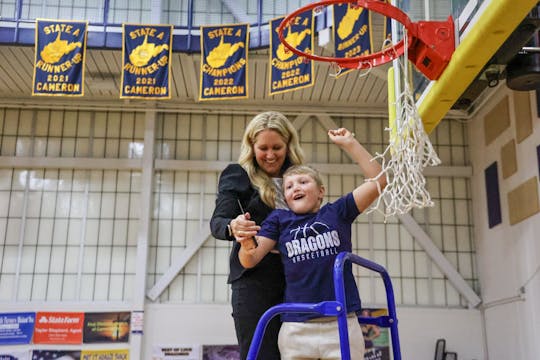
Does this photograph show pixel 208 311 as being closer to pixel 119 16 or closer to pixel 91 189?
pixel 91 189

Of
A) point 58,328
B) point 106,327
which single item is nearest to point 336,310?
point 106,327

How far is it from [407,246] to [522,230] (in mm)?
2510

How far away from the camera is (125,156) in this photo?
1244cm

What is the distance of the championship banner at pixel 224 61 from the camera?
10.0 m

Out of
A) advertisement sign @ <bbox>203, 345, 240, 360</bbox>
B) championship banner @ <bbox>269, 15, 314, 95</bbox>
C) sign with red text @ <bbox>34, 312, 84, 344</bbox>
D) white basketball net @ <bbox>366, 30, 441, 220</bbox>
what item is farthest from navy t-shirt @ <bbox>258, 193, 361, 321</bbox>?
sign with red text @ <bbox>34, 312, 84, 344</bbox>

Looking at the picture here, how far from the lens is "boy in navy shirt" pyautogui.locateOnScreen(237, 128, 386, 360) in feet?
8.74

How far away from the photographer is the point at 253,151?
10.5 ft

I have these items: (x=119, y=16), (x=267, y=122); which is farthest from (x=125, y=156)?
(x=267, y=122)

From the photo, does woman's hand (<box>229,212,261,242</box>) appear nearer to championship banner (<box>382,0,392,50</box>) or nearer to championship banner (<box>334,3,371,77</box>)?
championship banner (<box>382,0,392,50</box>)

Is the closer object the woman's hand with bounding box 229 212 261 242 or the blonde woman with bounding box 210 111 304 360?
the woman's hand with bounding box 229 212 261 242

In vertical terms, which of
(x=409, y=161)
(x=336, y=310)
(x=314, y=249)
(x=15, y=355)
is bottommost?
(x=15, y=355)

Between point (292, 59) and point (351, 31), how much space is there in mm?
1115

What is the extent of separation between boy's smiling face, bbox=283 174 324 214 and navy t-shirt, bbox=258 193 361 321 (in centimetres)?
6

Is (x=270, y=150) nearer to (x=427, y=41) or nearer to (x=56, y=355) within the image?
(x=427, y=41)
